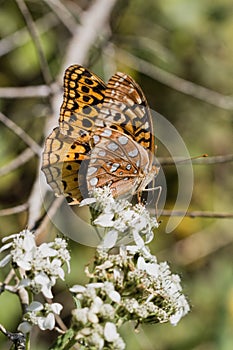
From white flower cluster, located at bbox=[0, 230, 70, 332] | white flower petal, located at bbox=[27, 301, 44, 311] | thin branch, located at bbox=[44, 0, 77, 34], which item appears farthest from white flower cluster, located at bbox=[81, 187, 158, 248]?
thin branch, located at bbox=[44, 0, 77, 34]

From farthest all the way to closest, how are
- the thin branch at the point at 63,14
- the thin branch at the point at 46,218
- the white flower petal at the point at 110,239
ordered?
the thin branch at the point at 63,14
the thin branch at the point at 46,218
the white flower petal at the point at 110,239

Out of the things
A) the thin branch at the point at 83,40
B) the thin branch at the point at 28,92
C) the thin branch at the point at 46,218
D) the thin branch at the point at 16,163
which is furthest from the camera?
the thin branch at the point at 28,92

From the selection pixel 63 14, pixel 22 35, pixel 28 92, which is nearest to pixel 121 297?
pixel 28 92

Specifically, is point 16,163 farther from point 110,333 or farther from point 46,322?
point 110,333

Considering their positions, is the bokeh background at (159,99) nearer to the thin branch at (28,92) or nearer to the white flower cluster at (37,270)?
the thin branch at (28,92)

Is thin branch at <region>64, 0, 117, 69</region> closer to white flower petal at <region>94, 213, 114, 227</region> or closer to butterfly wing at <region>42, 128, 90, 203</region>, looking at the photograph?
butterfly wing at <region>42, 128, 90, 203</region>

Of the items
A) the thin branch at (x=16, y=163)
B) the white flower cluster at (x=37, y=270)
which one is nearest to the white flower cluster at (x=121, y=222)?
the white flower cluster at (x=37, y=270)

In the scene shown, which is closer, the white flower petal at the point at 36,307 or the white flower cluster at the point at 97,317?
the white flower cluster at the point at 97,317
